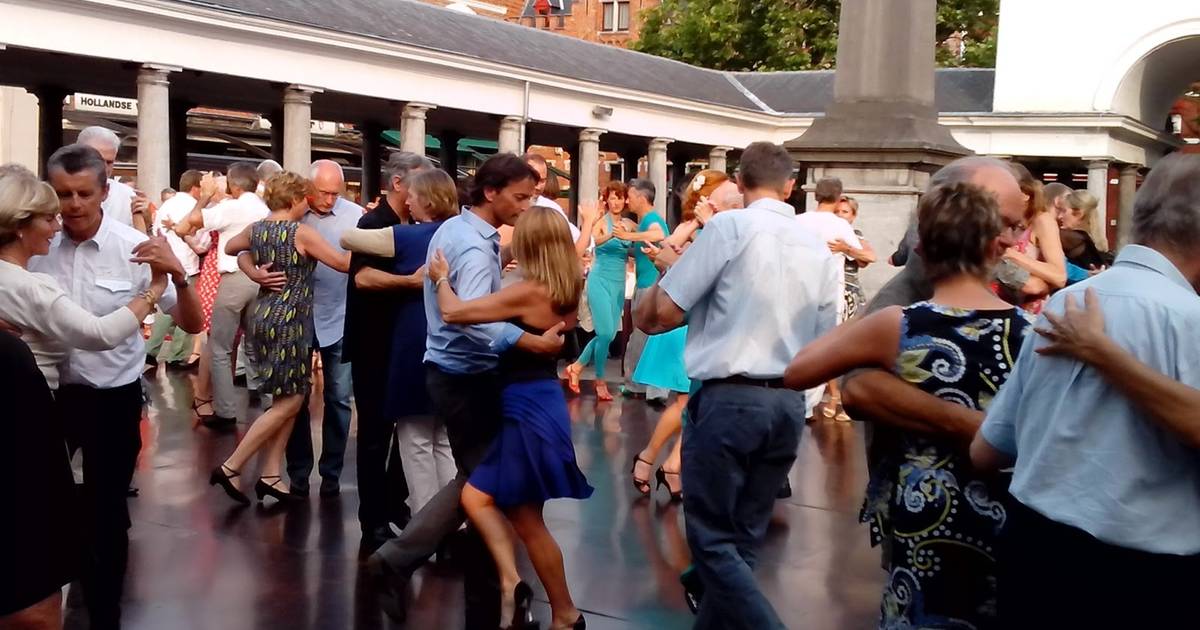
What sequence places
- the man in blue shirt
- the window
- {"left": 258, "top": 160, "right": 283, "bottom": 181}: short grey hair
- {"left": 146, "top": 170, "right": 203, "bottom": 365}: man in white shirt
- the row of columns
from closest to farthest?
the man in blue shirt, {"left": 258, "top": 160, "right": 283, "bottom": 181}: short grey hair, {"left": 146, "top": 170, "right": 203, "bottom": 365}: man in white shirt, the row of columns, the window

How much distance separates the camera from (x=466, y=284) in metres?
5.54

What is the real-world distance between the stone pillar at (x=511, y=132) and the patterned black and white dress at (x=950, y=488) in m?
28.1

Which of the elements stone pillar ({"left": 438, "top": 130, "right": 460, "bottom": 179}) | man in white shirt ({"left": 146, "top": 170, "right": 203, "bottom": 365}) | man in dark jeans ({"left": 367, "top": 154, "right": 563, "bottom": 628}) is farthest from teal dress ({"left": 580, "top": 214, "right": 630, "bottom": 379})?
stone pillar ({"left": 438, "top": 130, "right": 460, "bottom": 179})

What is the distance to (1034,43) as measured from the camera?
3591 cm

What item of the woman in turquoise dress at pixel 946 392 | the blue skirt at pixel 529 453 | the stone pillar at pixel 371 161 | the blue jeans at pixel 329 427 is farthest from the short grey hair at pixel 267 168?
the stone pillar at pixel 371 161

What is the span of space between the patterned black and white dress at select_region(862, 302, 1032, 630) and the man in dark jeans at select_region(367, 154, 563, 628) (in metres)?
2.48

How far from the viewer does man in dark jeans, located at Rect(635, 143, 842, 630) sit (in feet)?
15.3

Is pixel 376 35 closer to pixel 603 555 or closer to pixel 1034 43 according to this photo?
pixel 1034 43

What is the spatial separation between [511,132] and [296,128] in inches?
255

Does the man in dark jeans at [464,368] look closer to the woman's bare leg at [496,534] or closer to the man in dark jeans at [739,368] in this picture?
the woman's bare leg at [496,534]

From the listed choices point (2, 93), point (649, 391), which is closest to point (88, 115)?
point (2, 93)

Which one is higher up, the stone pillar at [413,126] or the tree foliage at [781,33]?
the tree foliage at [781,33]

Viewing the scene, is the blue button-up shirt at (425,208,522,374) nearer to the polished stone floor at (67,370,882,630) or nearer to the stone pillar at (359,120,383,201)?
the polished stone floor at (67,370,882,630)

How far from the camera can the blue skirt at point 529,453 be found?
530 cm
